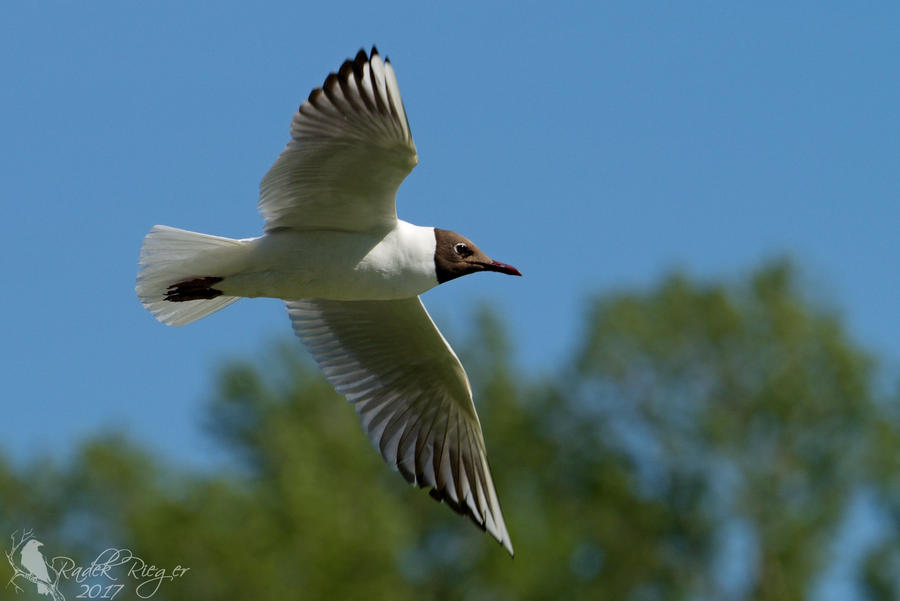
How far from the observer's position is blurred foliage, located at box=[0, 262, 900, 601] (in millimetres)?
20203

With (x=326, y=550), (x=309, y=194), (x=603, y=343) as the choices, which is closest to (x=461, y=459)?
(x=309, y=194)

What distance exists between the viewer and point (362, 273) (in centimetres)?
670

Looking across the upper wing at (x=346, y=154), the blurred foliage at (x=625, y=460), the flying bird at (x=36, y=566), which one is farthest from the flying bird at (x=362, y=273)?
the blurred foliage at (x=625, y=460)

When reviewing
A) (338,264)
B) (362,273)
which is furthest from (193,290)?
(362,273)

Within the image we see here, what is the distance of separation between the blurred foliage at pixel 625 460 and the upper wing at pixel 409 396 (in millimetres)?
10721

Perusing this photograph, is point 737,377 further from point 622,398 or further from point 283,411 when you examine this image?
point 283,411

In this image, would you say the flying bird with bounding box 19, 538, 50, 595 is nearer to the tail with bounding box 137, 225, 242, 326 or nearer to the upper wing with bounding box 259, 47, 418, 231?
the tail with bounding box 137, 225, 242, 326

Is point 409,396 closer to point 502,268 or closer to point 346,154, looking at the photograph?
point 502,268

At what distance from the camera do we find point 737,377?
21703 millimetres

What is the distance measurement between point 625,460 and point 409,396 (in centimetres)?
1463

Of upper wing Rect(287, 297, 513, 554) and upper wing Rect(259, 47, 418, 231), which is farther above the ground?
upper wing Rect(259, 47, 418, 231)

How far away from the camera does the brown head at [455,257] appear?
6828 mm

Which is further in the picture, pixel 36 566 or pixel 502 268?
pixel 36 566

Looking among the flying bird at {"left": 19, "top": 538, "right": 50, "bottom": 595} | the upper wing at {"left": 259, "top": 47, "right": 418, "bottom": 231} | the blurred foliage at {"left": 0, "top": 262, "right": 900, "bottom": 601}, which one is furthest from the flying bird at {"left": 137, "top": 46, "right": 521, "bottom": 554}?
the blurred foliage at {"left": 0, "top": 262, "right": 900, "bottom": 601}
